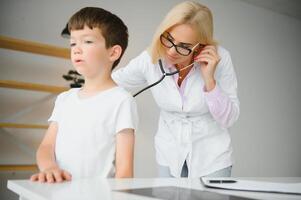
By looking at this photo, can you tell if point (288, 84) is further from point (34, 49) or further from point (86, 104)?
point (86, 104)

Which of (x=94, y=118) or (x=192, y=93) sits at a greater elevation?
(x=192, y=93)

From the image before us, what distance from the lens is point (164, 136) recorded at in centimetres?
155

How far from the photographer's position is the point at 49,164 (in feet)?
3.14

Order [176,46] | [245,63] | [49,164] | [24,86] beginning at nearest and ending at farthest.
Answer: [49,164], [176,46], [24,86], [245,63]

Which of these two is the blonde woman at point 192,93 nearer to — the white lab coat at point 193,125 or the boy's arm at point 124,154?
the white lab coat at point 193,125

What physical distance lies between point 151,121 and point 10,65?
4.88ft

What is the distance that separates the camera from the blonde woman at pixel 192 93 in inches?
52.9

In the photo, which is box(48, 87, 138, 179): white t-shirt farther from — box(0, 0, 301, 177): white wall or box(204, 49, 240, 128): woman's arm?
box(0, 0, 301, 177): white wall

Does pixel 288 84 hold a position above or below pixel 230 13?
below

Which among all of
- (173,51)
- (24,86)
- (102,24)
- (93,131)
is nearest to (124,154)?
(93,131)

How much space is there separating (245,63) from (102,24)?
389 centimetres

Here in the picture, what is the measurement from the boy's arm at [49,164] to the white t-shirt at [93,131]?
0.02 metres

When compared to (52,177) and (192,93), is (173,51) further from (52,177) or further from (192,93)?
(52,177)

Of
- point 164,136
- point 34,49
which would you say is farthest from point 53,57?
point 164,136
